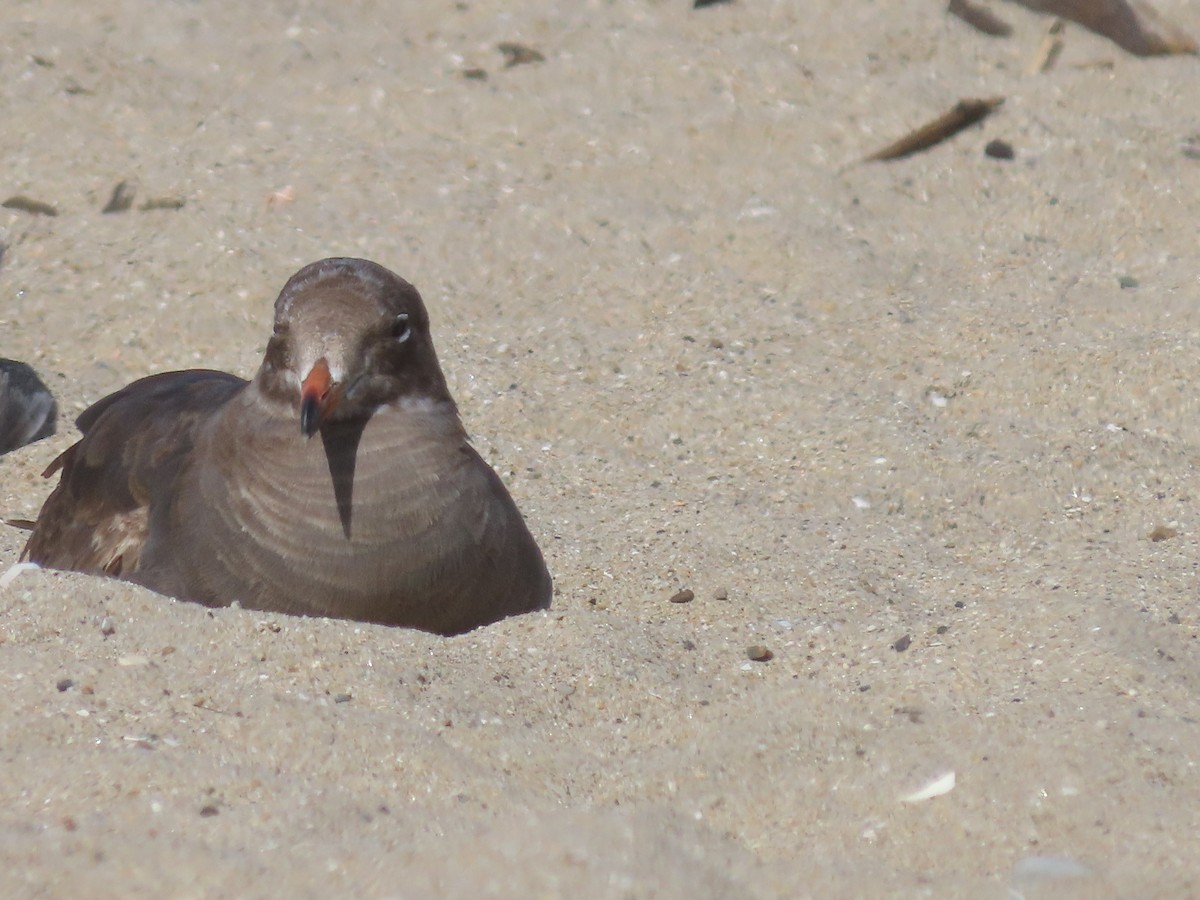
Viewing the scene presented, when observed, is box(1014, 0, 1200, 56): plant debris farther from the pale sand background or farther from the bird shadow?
the bird shadow

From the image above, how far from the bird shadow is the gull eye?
23 cm

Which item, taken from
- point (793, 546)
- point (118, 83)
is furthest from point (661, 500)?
point (118, 83)

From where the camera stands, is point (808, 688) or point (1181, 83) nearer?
point (808, 688)

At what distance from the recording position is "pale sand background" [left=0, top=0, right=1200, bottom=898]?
2.95m

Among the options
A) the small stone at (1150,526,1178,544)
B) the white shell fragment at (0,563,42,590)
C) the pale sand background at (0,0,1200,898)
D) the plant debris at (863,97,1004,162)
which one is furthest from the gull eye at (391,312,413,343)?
the plant debris at (863,97,1004,162)

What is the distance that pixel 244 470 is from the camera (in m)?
Result: 3.93

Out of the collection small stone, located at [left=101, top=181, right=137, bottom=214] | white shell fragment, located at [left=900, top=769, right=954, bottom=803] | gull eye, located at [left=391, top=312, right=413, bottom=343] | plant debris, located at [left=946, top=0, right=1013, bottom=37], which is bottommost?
small stone, located at [left=101, top=181, right=137, bottom=214]

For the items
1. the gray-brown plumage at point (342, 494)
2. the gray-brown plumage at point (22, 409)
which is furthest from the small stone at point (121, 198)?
the gray-brown plumage at point (342, 494)

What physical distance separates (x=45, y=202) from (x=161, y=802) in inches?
154

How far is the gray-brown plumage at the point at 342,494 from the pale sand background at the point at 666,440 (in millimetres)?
153

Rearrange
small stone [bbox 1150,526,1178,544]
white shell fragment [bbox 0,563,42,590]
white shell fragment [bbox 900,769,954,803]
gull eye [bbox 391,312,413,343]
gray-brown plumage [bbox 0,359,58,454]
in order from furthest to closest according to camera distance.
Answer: gray-brown plumage [bbox 0,359,58,454] < small stone [bbox 1150,526,1178,544] < gull eye [bbox 391,312,413,343] < white shell fragment [bbox 0,563,42,590] < white shell fragment [bbox 900,769,954,803]

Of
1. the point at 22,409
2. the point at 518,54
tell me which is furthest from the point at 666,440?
the point at 518,54

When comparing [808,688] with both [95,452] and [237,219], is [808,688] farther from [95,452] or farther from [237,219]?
[237,219]

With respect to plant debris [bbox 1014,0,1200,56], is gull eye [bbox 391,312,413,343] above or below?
above
